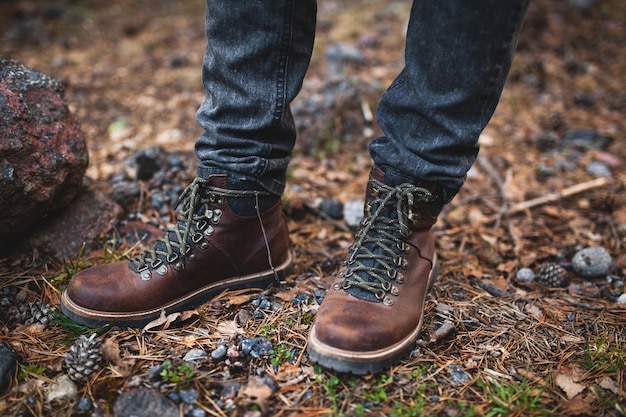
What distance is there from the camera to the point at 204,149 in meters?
1.63

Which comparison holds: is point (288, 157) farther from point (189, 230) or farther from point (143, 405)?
point (143, 405)

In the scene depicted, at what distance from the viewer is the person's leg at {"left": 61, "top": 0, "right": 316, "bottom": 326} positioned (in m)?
1.45

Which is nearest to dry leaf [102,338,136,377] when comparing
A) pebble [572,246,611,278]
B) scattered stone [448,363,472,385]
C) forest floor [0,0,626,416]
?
forest floor [0,0,626,416]

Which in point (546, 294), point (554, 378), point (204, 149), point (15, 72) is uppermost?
point (15, 72)

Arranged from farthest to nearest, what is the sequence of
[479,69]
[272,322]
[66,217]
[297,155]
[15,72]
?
[297,155], [66,217], [15,72], [272,322], [479,69]

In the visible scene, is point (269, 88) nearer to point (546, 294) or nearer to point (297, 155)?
point (546, 294)

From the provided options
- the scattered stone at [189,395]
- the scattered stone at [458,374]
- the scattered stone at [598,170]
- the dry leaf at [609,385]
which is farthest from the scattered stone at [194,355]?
the scattered stone at [598,170]

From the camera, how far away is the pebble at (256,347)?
1.48m

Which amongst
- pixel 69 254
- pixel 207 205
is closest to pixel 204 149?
pixel 207 205

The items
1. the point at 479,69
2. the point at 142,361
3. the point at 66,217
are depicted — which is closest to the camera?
the point at 479,69

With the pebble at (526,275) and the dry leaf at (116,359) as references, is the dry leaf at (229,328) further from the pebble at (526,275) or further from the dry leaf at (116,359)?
the pebble at (526,275)

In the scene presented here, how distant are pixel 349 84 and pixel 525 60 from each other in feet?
6.41

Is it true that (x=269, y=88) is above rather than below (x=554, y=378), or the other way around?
above

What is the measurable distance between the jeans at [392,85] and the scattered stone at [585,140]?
2.26 meters
